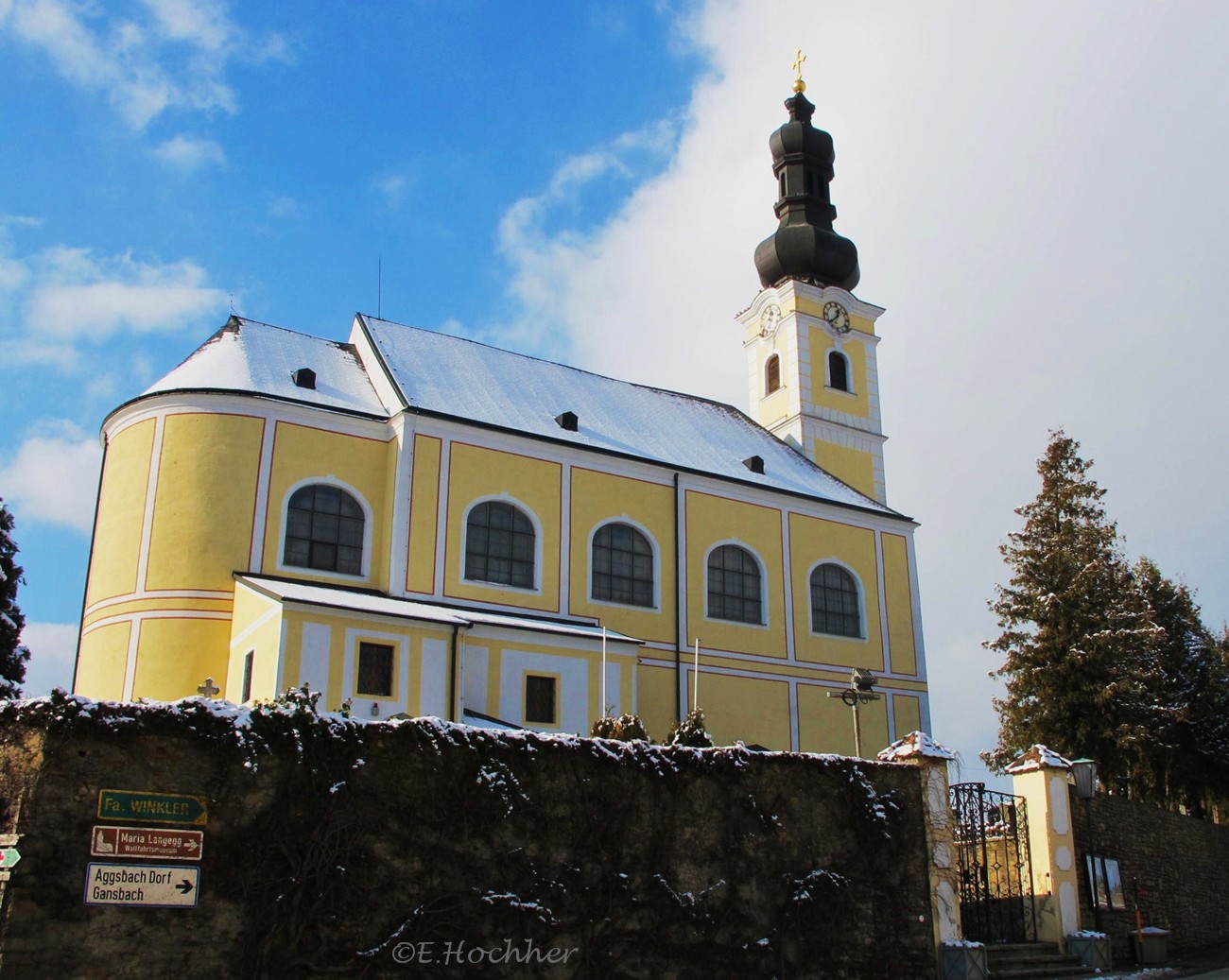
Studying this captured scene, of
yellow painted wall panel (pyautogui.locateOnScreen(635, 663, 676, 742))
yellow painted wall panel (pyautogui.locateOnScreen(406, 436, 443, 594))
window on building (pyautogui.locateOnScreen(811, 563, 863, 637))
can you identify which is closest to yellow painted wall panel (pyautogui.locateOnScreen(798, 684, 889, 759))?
window on building (pyautogui.locateOnScreen(811, 563, 863, 637))

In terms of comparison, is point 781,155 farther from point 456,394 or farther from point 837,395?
point 456,394

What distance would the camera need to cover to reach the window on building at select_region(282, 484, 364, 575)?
79.5 ft

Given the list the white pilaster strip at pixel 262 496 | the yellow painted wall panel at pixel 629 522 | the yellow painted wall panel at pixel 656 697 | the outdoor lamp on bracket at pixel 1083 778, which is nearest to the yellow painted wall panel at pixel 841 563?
the yellow painted wall panel at pixel 629 522

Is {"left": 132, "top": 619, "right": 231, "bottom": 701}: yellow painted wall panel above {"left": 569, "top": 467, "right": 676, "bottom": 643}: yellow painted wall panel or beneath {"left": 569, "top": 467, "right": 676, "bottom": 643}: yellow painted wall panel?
beneath

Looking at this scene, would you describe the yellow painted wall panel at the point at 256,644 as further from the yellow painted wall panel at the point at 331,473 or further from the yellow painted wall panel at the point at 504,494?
the yellow painted wall panel at the point at 504,494

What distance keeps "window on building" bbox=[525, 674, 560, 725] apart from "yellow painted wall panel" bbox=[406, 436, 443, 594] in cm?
304

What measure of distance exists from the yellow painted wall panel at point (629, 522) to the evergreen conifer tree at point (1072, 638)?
28.6ft

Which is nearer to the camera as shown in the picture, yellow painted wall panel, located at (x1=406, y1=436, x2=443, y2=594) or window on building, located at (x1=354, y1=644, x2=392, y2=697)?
window on building, located at (x1=354, y1=644, x2=392, y2=697)

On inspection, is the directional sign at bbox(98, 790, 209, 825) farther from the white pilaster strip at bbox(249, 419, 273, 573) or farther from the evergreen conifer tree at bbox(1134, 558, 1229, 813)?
the evergreen conifer tree at bbox(1134, 558, 1229, 813)

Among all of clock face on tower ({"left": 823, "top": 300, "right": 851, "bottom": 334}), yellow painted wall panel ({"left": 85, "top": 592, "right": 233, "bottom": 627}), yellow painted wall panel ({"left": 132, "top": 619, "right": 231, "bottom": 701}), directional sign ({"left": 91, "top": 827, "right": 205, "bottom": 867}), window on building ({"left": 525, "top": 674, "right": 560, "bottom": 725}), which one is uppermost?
clock face on tower ({"left": 823, "top": 300, "right": 851, "bottom": 334})

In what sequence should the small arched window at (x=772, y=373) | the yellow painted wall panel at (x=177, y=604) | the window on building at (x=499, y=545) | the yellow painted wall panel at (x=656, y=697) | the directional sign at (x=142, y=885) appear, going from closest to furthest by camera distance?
the directional sign at (x=142, y=885) → the yellow painted wall panel at (x=177, y=604) → the window on building at (x=499, y=545) → the yellow painted wall panel at (x=656, y=697) → the small arched window at (x=772, y=373)

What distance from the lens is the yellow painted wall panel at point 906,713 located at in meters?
30.7

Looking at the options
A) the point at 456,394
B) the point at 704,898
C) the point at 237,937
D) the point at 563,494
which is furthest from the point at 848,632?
the point at 237,937

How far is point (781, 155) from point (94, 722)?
3640cm
